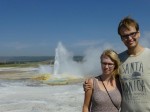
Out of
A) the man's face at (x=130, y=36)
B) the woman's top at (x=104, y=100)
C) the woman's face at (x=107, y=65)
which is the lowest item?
the woman's top at (x=104, y=100)

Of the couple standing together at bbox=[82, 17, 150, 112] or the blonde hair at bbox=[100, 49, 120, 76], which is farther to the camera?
the blonde hair at bbox=[100, 49, 120, 76]

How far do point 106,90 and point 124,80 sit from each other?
0.20 meters

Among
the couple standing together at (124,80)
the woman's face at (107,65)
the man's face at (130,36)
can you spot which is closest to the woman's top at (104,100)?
the couple standing together at (124,80)

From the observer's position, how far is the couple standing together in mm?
3248

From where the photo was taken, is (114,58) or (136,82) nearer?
(136,82)

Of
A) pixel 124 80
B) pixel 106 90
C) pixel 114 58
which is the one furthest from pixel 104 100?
pixel 114 58

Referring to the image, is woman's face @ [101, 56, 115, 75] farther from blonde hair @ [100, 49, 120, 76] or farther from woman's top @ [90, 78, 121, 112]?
woman's top @ [90, 78, 121, 112]

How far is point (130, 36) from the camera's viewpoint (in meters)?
3.34

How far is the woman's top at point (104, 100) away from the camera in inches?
132

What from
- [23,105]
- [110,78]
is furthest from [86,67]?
[110,78]

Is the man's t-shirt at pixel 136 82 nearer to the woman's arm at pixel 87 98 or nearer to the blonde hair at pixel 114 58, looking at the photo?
the blonde hair at pixel 114 58

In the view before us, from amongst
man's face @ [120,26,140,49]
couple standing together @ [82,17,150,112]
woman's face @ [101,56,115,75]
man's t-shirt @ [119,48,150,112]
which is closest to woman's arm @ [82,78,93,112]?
couple standing together @ [82,17,150,112]

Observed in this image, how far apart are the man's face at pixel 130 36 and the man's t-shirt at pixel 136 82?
0.39 ft

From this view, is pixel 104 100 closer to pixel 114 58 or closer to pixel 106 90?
pixel 106 90
